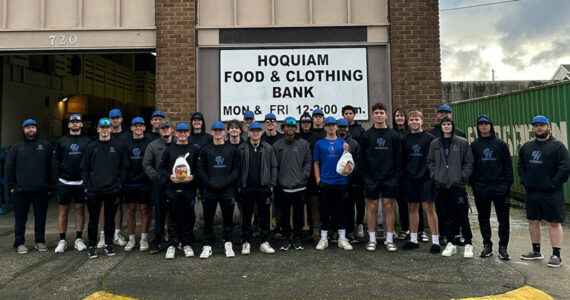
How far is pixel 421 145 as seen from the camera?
5836mm

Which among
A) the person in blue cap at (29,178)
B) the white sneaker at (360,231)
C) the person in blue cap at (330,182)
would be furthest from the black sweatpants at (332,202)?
the person in blue cap at (29,178)

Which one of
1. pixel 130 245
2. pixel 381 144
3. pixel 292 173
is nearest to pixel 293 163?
pixel 292 173

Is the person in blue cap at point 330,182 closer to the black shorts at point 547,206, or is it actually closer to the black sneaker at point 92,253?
the black shorts at point 547,206

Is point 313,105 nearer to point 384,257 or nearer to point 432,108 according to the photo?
point 432,108

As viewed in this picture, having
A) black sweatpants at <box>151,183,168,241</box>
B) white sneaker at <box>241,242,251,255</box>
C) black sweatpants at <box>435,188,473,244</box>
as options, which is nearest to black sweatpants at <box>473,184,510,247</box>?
black sweatpants at <box>435,188,473,244</box>

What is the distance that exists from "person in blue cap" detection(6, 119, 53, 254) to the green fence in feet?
35.5

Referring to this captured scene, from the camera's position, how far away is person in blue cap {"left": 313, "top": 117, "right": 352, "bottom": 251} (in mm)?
5895

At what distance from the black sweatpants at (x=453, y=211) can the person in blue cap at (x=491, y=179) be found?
0.20 m

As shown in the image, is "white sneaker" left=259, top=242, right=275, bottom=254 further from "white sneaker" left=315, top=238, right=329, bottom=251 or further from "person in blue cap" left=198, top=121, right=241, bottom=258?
"white sneaker" left=315, top=238, right=329, bottom=251

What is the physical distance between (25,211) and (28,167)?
752 millimetres

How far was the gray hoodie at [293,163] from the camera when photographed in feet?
19.3

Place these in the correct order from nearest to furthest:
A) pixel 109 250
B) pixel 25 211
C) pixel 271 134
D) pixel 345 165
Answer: pixel 345 165 < pixel 109 250 < pixel 25 211 < pixel 271 134

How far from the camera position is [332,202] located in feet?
19.8

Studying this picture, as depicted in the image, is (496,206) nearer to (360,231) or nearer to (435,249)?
(435,249)
